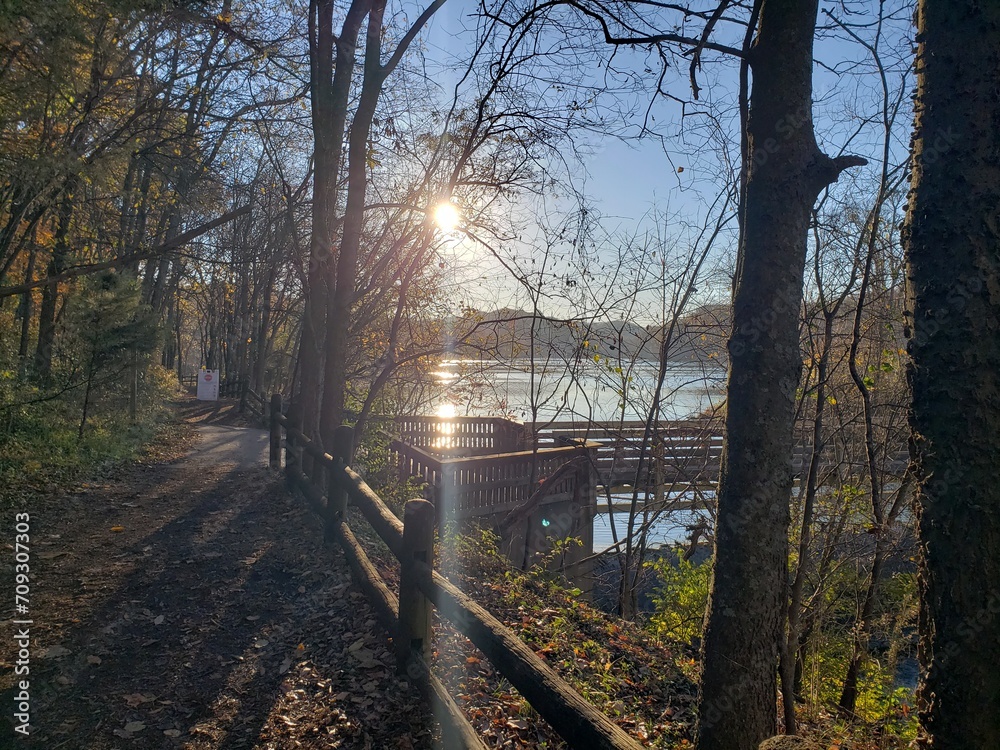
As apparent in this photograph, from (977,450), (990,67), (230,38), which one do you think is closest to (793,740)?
(977,450)

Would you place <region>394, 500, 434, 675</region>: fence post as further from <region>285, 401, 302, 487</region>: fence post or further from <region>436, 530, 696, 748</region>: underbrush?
<region>285, 401, 302, 487</region>: fence post

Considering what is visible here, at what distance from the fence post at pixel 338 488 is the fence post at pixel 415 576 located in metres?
2.54

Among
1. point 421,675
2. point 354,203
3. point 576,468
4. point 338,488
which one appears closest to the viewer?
point 421,675

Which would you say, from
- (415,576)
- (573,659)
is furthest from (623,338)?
(415,576)

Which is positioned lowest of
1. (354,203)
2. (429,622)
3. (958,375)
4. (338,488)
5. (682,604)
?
(682,604)

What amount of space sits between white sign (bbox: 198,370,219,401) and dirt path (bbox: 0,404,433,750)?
2000 cm

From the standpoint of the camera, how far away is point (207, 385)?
2714cm

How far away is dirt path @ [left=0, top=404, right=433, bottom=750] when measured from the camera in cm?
360

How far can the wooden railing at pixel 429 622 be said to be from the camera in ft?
8.13

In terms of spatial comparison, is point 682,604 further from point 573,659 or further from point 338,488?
point 338,488

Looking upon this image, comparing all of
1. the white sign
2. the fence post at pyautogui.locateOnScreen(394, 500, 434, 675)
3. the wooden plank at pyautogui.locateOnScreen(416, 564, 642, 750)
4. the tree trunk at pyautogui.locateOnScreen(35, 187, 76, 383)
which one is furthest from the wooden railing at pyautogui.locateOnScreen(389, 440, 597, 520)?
the white sign

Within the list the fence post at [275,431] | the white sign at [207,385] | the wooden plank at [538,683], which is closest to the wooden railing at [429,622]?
the wooden plank at [538,683]

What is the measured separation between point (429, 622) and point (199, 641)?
78.5 inches

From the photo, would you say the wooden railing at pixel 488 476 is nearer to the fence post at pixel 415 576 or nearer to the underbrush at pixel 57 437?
the fence post at pixel 415 576
